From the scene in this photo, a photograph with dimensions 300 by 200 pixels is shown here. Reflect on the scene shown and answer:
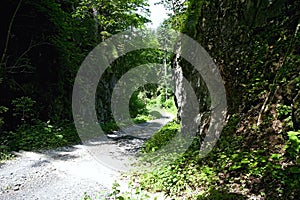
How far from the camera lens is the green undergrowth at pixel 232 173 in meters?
3.40

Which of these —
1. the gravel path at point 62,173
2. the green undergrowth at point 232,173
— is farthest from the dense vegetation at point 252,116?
the gravel path at point 62,173

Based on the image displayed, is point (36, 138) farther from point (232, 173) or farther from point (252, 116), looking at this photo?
point (252, 116)

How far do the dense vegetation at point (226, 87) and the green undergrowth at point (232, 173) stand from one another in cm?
2

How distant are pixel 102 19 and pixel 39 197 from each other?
1225 centimetres

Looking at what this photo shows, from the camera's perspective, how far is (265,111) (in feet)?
15.4

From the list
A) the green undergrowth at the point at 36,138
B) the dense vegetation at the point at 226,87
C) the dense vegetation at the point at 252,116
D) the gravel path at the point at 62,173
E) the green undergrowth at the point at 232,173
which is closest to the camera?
the green undergrowth at the point at 232,173

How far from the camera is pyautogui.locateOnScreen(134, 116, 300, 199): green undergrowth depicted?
3.40 metres

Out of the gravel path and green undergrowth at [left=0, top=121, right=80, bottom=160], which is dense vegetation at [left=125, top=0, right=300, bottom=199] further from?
green undergrowth at [left=0, top=121, right=80, bottom=160]

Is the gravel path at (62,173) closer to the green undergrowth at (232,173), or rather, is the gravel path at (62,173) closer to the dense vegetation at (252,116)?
the green undergrowth at (232,173)

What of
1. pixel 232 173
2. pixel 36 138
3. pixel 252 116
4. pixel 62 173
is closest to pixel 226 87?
pixel 252 116

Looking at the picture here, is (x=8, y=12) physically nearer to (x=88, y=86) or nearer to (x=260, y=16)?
(x=88, y=86)

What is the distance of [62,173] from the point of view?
659 cm

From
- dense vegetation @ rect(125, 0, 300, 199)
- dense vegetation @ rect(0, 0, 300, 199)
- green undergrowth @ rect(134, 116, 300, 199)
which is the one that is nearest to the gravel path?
dense vegetation @ rect(0, 0, 300, 199)

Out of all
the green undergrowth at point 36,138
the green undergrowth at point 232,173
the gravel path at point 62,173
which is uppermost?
the green undergrowth at point 232,173
